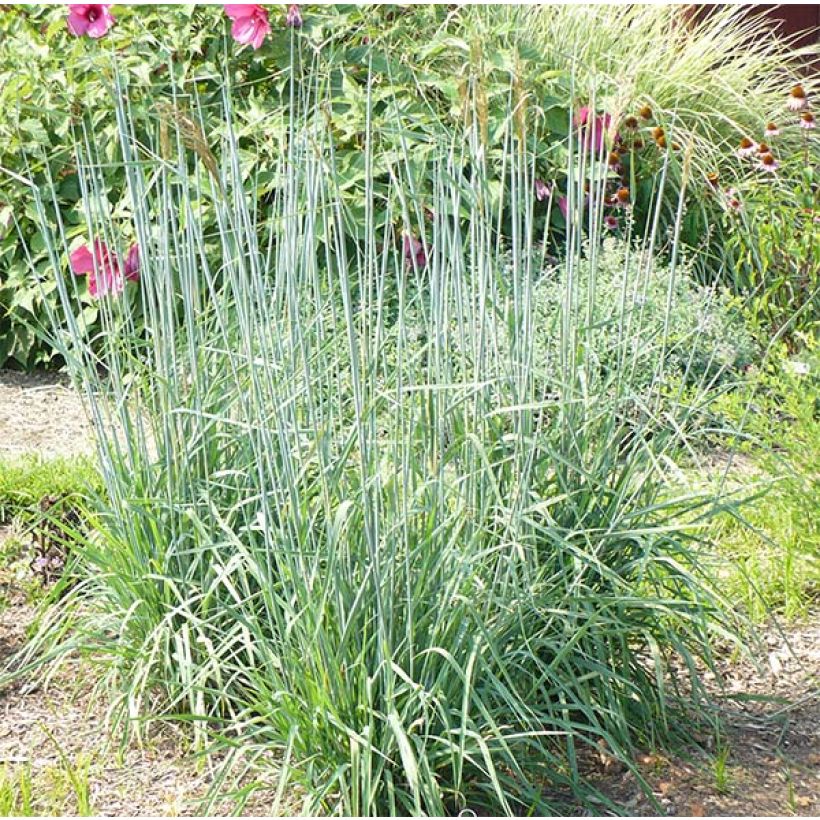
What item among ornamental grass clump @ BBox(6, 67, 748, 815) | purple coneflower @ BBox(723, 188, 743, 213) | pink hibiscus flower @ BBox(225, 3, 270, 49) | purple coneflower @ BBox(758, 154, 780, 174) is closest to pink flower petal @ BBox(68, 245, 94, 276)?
pink hibiscus flower @ BBox(225, 3, 270, 49)

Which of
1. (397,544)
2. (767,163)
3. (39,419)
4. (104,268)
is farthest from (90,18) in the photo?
(767,163)

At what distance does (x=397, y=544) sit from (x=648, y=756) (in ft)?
2.56

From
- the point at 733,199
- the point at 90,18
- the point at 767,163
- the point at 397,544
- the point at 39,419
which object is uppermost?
the point at 90,18

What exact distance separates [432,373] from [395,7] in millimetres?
3632

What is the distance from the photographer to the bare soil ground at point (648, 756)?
8.34 feet

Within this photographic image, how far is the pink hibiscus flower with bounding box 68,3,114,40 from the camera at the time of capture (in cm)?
329

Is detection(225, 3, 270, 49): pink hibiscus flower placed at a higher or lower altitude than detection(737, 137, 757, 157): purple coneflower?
higher

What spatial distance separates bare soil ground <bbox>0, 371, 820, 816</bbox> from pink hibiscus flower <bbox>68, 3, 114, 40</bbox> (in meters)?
1.60

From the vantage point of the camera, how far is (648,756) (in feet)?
8.73

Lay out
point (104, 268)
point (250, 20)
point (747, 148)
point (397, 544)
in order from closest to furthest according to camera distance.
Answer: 1. point (397, 544)
2. point (104, 268)
3. point (250, 20)
4. point (747, 148)

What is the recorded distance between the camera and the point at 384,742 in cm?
230

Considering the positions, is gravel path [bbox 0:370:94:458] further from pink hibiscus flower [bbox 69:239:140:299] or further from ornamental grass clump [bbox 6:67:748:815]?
ornamental grass clump [bbox 6:67:748:815]

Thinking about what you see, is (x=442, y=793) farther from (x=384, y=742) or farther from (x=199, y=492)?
(x=199, y=492)

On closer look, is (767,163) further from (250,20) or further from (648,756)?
(648,756)
